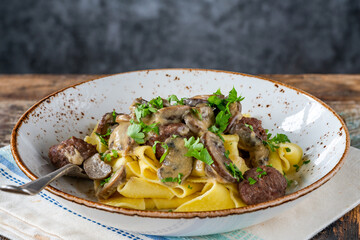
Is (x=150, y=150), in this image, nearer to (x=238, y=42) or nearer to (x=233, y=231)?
→ (x=233, y=231)

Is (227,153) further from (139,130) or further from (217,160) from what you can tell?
(139,130)

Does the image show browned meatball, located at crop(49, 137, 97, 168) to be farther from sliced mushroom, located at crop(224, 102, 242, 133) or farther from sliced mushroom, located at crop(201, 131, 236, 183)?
sliced mushroom, located at crop(224, 102, 242, 133)

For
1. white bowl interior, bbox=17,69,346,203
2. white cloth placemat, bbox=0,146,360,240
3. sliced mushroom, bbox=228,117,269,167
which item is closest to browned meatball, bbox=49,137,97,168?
white bowl interior, bbox=17,69,346,203

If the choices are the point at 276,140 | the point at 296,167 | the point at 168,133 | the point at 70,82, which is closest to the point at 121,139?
the point at 168,133

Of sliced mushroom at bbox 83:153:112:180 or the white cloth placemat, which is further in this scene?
sliced mushroom at bbox 83:153:112:180

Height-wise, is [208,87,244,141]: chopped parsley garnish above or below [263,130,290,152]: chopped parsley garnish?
above

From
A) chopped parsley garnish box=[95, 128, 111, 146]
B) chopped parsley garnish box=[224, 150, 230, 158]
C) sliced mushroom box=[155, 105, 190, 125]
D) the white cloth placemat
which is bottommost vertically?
the white cloth placemat
